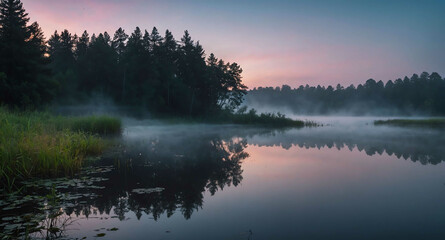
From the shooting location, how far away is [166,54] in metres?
51.6

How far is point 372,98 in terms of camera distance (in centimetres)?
12162

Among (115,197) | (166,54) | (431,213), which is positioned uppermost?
(166,54)

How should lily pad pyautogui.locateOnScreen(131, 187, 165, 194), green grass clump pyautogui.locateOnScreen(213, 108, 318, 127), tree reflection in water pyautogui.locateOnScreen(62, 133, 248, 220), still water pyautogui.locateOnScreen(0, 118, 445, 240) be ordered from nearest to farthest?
still water pyautogui.locateOnScreen(0, 118, 445, 240) → tree reflection in water pyautogui.locateOnScreen(62, 133, 248, 220) → lily pad pyautogui.locateOnScreen(131, 187, 165, 194) → green grass clump pyautogui.locateOnScreen(213, 108, 318, 127)

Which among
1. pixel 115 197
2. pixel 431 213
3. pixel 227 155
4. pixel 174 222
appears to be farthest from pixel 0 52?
pixel 431 213

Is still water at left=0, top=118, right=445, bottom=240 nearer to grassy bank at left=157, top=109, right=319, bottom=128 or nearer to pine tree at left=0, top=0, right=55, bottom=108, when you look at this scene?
pine tree at left=0, top=0, right=55, bottom=108

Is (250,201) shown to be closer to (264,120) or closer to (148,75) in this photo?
(264,120)

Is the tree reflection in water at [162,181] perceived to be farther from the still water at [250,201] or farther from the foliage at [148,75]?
the foliage at [148,75]

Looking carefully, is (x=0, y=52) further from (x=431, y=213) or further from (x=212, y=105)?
(x=431, y=213)

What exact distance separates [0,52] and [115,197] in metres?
32.8

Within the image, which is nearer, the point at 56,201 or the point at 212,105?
the point at 56,201

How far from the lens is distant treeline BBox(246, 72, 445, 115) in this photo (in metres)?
98.8

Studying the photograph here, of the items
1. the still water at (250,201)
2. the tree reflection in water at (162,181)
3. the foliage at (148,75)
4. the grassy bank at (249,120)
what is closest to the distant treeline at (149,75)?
the foliage at (148,75)

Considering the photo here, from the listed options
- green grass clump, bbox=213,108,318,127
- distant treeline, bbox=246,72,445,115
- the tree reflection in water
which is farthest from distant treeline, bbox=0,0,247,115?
distant treeline, bbox=246,72,445,115

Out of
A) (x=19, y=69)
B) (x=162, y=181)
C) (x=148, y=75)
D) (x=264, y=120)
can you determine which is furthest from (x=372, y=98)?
(x=162, y=181)
